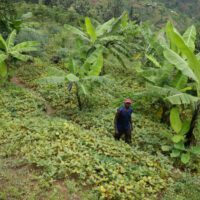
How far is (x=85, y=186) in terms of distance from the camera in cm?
682

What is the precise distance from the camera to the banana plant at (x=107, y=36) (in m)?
14.0

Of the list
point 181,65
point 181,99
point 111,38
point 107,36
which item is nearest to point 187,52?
point 181,65

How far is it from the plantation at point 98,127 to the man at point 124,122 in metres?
0.30

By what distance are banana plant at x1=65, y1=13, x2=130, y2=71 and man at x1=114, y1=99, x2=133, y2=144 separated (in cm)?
546

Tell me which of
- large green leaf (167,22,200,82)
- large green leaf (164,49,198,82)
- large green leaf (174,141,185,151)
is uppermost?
large green leaf (167,22,200,82)

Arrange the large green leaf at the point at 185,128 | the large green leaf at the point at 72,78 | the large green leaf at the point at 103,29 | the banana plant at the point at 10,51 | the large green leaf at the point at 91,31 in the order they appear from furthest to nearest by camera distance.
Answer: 1. the large green leaf at the point at 103,29
2. the large green leaf at the point at 91,31
3. the banana plant at the point at 10,51
4. the large green leaf at the point at 72,78
5. the large green leaf at the point at 185,128

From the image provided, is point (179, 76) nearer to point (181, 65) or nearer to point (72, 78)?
point (181, 65)

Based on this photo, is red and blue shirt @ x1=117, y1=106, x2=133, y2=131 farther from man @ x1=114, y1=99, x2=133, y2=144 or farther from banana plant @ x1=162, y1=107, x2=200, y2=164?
banana plant @ x1=162, y1=107, x2=200, y2=164

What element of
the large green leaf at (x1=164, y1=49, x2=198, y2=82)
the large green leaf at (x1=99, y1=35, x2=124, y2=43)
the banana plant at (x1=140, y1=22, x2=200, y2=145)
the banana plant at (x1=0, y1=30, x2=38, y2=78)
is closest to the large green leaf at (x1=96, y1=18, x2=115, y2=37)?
the large green leaf at (x1=99, y1=35, x2=124, y2=43)

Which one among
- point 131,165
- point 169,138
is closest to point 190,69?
point 169,138

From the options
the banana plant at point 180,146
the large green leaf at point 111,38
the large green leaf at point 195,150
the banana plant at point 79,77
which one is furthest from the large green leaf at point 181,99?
the large green leaf at point 111,38

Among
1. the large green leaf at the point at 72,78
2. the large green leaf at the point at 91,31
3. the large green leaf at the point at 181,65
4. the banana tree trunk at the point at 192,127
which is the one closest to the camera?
the large green leaf at the point at 181,65

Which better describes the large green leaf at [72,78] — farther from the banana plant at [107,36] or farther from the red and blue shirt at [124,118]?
the banana plant at [107,36]

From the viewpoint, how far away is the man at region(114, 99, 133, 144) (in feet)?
29.0
